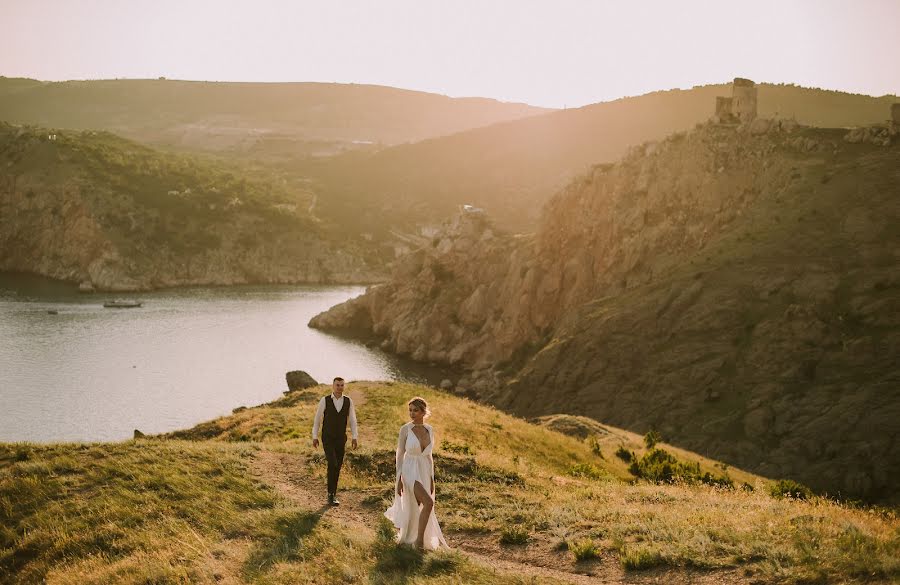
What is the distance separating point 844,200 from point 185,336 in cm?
7509

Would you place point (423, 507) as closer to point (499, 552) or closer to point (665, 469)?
point (499, 552)

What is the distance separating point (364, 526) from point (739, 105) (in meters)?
70.7

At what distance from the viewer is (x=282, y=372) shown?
264ft

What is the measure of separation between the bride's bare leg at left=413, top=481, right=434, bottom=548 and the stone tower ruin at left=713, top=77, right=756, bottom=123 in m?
69.6

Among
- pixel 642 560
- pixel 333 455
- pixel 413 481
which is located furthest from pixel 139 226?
pixel 642 560

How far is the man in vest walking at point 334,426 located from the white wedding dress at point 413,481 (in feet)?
12.9

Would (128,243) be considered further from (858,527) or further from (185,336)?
(858,527)

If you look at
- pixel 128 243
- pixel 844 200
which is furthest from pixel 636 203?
pixel 128 243

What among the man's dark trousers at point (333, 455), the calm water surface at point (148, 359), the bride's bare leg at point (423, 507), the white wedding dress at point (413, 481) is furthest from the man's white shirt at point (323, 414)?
the calm water surface at point (148, 359)

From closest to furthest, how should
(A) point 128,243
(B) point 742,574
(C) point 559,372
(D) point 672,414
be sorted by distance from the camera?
(B) point 742,574
(D) point 672,414
(C) point 559,372
(A) point 128,243

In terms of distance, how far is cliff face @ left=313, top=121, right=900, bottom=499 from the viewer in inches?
1812

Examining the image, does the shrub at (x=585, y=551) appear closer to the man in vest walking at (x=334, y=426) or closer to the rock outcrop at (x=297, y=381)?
the man in vest walking at (x=334, y=426)

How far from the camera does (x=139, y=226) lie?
150000 mm

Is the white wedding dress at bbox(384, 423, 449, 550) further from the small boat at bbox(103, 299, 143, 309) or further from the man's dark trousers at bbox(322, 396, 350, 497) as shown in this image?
the small boat at bbox(103, 299, 143, 309)
